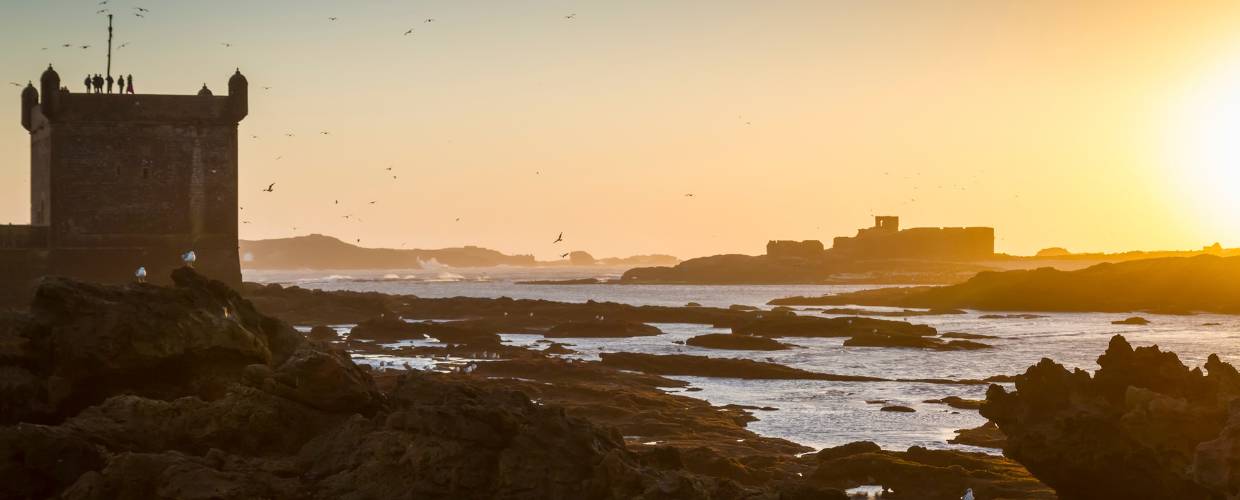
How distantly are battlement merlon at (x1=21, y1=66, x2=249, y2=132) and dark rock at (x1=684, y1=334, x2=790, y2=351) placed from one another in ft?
70.2

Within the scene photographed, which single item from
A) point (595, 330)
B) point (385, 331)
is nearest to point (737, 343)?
point (595, 330)

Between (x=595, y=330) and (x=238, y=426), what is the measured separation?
51537 mm

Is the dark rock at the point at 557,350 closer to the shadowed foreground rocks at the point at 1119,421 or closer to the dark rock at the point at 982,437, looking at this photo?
the dark rock at the point at 982,437

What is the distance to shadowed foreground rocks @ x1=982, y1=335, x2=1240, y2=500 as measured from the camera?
1688 centimetres

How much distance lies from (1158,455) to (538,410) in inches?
301

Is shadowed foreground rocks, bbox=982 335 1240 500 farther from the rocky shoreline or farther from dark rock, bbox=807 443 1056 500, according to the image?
the rocky shoreline

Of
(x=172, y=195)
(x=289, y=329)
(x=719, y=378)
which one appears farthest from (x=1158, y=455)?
(x=172, y=195)

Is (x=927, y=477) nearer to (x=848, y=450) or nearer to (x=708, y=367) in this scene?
(x=848, y=450)

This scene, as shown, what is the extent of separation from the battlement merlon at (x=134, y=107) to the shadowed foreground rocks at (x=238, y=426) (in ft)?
135

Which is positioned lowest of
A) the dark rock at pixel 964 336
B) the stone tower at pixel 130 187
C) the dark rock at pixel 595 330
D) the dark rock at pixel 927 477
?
the dark rock at pixel 927 477

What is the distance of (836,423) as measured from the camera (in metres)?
30.3

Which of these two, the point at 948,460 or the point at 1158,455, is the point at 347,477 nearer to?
the point at 1158,455

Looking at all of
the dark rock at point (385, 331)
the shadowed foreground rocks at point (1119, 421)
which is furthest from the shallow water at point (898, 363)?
the shadowed foreground rocks at point (1119, 421)

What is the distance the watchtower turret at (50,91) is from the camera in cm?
5659
